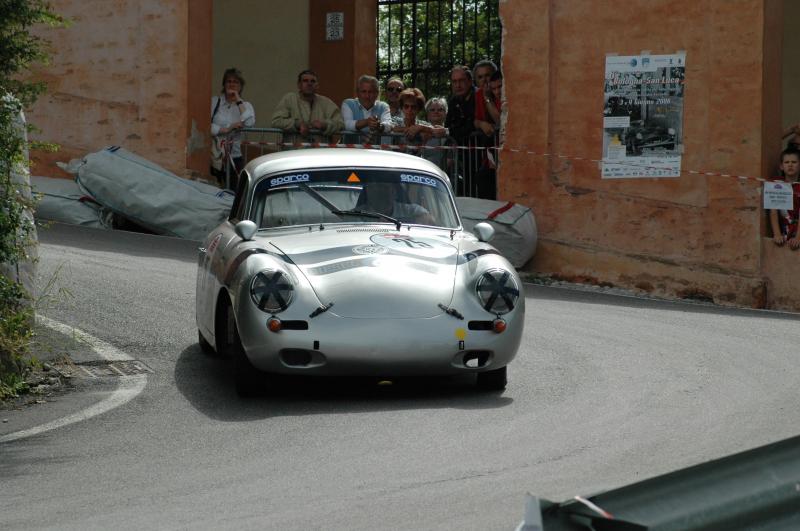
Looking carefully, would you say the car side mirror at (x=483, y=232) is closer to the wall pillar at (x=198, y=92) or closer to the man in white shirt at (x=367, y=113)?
the man in white shirt at (x=367, y=113)

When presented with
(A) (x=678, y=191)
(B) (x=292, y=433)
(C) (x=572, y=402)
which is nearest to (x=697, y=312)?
(A) (x=678, y=191)

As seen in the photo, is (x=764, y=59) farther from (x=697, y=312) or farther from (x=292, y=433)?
(x=292, y=433)

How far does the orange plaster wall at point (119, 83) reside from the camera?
19.8m

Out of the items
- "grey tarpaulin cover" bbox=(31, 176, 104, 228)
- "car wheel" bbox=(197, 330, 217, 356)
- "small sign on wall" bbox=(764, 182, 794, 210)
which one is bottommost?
"car wheel" bbox=(197, 330, 217, 356)

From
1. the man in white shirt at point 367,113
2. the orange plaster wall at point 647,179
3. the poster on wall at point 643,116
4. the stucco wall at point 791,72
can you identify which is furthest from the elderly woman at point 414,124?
the stucco wall at point 791,72

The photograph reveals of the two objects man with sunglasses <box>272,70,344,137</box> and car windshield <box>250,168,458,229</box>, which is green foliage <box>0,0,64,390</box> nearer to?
car windshield <box>250,168,458,229</box>

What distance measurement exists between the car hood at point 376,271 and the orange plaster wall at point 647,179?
8.20 metres

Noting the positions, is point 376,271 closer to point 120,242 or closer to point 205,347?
point 205,347

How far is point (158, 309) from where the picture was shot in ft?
39.6

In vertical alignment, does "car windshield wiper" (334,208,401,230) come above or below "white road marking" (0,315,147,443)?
above

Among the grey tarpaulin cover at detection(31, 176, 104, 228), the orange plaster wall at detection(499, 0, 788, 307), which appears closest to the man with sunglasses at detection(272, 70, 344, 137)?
the orange plaster wall at detection(499, 0, 788, 307)

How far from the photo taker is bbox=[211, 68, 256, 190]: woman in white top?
18.8 m

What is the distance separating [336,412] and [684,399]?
2020 millimetres

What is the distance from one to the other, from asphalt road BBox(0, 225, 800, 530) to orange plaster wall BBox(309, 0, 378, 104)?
1300 cm
